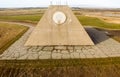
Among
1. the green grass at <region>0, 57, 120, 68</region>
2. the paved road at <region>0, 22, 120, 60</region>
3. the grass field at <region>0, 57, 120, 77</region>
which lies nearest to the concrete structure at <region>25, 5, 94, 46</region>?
the paved road at <region>0, 22, 120, 60</region>

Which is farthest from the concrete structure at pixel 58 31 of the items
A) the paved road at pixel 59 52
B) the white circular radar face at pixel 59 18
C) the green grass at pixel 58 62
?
the green grass at pixel 58 62

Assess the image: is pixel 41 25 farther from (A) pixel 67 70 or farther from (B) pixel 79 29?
(A) pixel 67 70

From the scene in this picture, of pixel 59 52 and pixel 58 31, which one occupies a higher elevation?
pixel 58 31

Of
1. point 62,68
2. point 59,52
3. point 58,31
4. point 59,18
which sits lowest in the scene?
point 59,52

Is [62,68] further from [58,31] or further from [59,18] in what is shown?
[59,18]

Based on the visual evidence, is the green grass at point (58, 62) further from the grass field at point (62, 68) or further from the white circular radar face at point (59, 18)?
the white circular radar face at point (59, 18)

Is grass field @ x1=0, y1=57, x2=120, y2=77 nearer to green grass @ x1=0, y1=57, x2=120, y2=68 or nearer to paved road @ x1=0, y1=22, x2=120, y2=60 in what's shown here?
green grass @ x1=0, y1=57, x2=120, y2=68

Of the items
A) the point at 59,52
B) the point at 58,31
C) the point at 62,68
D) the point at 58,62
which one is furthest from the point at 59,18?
the point at 62,68
